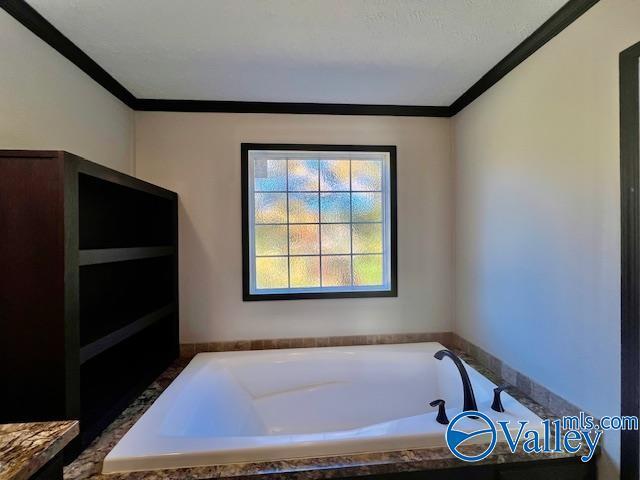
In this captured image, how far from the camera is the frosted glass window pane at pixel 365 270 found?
7.31ft

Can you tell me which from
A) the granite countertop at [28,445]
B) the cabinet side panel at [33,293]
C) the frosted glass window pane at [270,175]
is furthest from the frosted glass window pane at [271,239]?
the granite countertop at [28,445]

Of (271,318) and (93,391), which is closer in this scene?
(93,391)

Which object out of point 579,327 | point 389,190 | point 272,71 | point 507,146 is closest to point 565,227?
point 579,327

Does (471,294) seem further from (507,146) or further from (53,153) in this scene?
(53,153)

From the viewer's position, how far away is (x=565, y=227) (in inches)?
50.0

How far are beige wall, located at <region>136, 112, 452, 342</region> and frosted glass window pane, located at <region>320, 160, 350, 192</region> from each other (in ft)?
0.52

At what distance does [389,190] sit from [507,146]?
749 mm


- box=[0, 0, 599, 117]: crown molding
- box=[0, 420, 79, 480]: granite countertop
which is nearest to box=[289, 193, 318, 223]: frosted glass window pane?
box=[0, 0, 599, 117]: crown molding

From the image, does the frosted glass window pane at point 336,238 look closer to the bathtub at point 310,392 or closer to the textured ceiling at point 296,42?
the bathtub at point 310,392

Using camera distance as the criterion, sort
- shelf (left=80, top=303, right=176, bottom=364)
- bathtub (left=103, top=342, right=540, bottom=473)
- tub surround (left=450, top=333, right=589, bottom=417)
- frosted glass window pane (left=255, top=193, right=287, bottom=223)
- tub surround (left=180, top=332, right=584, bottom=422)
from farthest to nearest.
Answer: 1. frosted glass window pane (left=255, top=193, right=287, bottom=223)
2. tub surround (left=180, top=332, right=584, bottom=422)
3. bathtub (left=103, top=342, right=540, bottom=473)
4. tub surround (left=450, top=333, right=589, bottom=417)
5. shelf (left=80, top=303, right=176, bottom=364)

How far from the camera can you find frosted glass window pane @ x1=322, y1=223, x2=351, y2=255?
2205mm

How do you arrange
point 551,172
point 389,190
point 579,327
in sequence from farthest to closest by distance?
point 389,190 < point 551,172 < point 579,327

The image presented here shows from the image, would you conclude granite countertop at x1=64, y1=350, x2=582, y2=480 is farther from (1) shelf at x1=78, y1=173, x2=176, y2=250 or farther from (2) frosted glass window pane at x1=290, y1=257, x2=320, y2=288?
(2) frosted glass window pane at x1=290, y1=257, x2=320, y2=288

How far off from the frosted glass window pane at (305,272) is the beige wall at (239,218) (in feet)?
0.44
